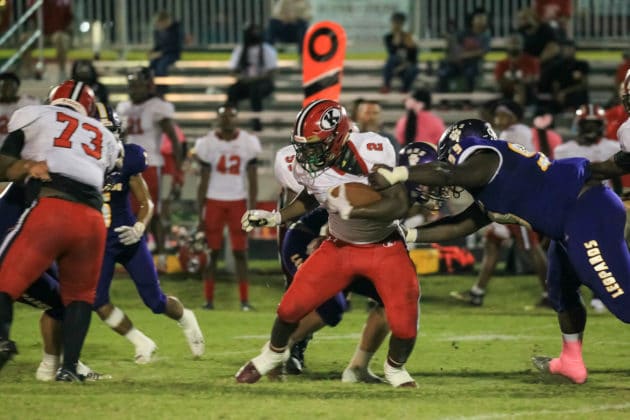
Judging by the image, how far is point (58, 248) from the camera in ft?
25.8

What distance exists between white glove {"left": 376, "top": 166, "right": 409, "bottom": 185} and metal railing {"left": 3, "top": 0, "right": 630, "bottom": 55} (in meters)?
12.5

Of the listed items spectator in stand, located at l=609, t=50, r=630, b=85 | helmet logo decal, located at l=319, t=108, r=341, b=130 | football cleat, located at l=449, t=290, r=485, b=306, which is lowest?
football cleat, located at l=449, t=290, r=485, b=306

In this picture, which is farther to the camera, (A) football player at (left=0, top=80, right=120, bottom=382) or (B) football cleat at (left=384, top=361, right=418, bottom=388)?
(B) football cleat at (left=384, top=361, right=418, bottom=388)

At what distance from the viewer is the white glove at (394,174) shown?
742cm

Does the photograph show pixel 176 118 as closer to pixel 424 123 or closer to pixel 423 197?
pixel 424 123

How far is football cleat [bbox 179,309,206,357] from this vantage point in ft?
31.9

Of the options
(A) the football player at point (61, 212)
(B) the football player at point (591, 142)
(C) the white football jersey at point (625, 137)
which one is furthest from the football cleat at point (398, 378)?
(B) the football player at point (591, 142)

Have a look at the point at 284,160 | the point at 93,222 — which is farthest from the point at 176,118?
the point at 93,222

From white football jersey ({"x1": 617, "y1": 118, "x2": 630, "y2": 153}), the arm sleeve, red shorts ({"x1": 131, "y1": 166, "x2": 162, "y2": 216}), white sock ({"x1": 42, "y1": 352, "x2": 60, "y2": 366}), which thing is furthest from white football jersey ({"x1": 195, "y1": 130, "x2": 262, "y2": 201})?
the arm sleeve

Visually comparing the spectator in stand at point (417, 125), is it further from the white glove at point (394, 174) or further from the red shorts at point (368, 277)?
the white glove at point (394, 174)

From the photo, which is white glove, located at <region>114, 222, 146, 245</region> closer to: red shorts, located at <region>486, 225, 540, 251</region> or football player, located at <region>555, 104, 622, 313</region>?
red shorts, located at <region>486, 225, 540, 251</region>

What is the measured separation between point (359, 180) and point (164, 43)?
11.5m

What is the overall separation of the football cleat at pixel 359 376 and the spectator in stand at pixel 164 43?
1096cm

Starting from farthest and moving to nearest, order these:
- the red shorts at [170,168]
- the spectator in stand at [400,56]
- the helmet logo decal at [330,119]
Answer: the spectator in stand at [400,56] → the red shorts at [170,168] → the helmet logo decal at [330,119]
